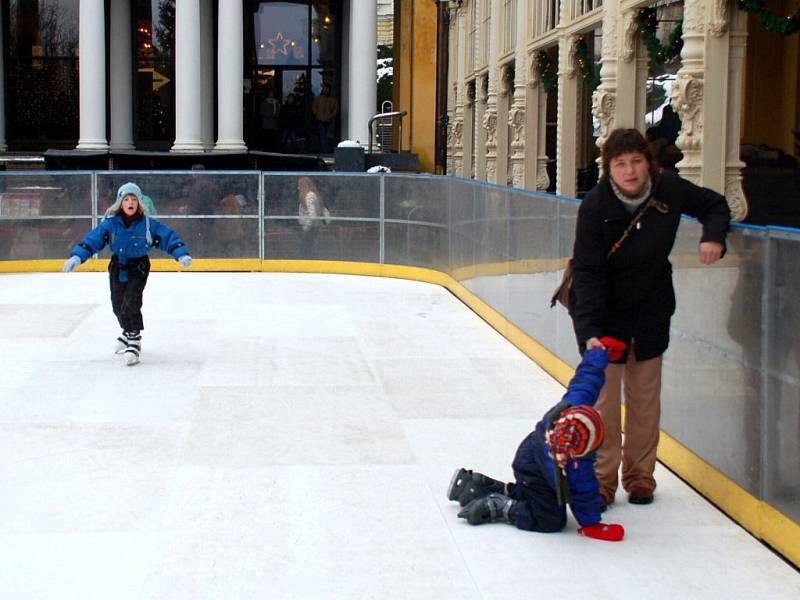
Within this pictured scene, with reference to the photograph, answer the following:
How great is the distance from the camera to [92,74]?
32750mm

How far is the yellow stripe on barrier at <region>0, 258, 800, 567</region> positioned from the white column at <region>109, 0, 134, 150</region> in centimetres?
1654

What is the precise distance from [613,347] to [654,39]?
887 centimetres

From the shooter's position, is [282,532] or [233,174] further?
[233,174]

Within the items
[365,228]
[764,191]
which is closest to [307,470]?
[764,191]

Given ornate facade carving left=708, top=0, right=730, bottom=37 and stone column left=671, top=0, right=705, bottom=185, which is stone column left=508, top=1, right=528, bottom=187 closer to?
stone column left=671, top=0, right=705, bottom=185

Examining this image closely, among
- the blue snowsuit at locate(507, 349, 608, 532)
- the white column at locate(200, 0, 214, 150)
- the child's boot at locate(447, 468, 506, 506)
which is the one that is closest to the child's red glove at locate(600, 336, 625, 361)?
the blue snowsuit at locate(507, 349, 608, 532)

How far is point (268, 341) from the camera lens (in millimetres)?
13047

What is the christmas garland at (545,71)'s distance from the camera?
21.3 m

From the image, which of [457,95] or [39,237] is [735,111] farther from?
[457,95]

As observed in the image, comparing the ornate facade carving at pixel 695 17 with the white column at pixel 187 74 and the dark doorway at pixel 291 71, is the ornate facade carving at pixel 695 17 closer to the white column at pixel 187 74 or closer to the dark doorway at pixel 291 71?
the white column at pixel 187 74

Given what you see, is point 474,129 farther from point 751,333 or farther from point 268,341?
point 751,333

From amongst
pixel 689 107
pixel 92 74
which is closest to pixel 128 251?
pixel 689 107

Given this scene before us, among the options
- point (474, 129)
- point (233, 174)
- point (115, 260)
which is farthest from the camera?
point (474, 129)

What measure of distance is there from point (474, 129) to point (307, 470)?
23.2 metres
